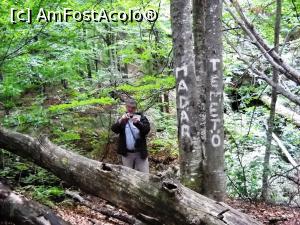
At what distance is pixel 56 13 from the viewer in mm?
7898

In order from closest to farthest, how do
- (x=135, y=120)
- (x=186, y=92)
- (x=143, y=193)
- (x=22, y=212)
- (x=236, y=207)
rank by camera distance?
(x=22, y=212), (x=143, y=193), (x=186, y=92), (x=236, y=207), (x=135, y=120)

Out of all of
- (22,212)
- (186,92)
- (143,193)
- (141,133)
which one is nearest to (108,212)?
(143,193)

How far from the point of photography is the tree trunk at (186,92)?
5949mm

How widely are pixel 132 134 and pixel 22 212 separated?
2972mm

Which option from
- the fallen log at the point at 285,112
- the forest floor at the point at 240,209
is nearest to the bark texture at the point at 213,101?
the forest floor at the point at 240,209

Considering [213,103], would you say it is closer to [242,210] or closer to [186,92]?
[186,92]

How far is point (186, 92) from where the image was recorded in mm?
6043

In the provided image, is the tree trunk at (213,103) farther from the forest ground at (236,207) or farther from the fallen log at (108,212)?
the fallen log at (108,212)

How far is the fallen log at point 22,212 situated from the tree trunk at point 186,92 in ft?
8.01

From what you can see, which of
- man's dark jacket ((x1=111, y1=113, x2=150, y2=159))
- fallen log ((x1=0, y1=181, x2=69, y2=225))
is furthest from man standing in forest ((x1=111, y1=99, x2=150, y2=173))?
fallen log ((x1=0, y1=181, x2=69, y2=225))

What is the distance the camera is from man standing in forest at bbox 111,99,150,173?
6.96 m

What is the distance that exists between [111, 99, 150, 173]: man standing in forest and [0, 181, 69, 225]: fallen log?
273 centimetres

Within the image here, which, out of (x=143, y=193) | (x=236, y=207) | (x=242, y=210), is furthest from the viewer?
(x=236, y=207)

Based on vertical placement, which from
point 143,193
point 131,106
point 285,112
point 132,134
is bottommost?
point 285,112
